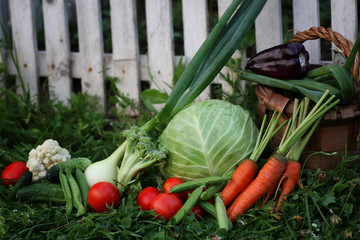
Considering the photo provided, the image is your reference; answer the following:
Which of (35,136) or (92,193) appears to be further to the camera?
(35,136)

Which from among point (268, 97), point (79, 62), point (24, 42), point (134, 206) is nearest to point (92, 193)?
Answer: point (134, 206)

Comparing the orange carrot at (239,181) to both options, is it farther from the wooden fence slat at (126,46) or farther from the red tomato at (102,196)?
the wooden fence slat at (126,46)

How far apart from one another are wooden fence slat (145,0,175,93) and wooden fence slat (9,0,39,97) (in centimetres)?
126

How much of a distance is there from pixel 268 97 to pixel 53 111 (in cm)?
221

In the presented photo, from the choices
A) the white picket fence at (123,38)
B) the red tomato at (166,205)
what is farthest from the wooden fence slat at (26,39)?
the red tomato at (166,205)

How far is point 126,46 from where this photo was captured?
379 cm

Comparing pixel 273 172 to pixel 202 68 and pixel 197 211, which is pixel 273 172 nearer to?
pixel 197 211

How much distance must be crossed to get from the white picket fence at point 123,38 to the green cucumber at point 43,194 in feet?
4.54

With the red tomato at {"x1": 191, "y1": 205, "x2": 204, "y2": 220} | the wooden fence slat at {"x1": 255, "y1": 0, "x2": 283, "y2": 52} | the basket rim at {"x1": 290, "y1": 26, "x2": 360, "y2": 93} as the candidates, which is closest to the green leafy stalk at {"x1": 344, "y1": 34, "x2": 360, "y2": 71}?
the basket rim at {"x1": 290, "y1": 26, "x2": 360, "y2": 93}

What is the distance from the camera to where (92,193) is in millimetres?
2412

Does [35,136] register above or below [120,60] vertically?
below

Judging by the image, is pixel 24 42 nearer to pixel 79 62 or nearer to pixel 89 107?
pixel 79 62

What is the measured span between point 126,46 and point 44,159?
136cm

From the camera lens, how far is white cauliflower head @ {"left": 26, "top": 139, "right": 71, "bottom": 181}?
2828mm
